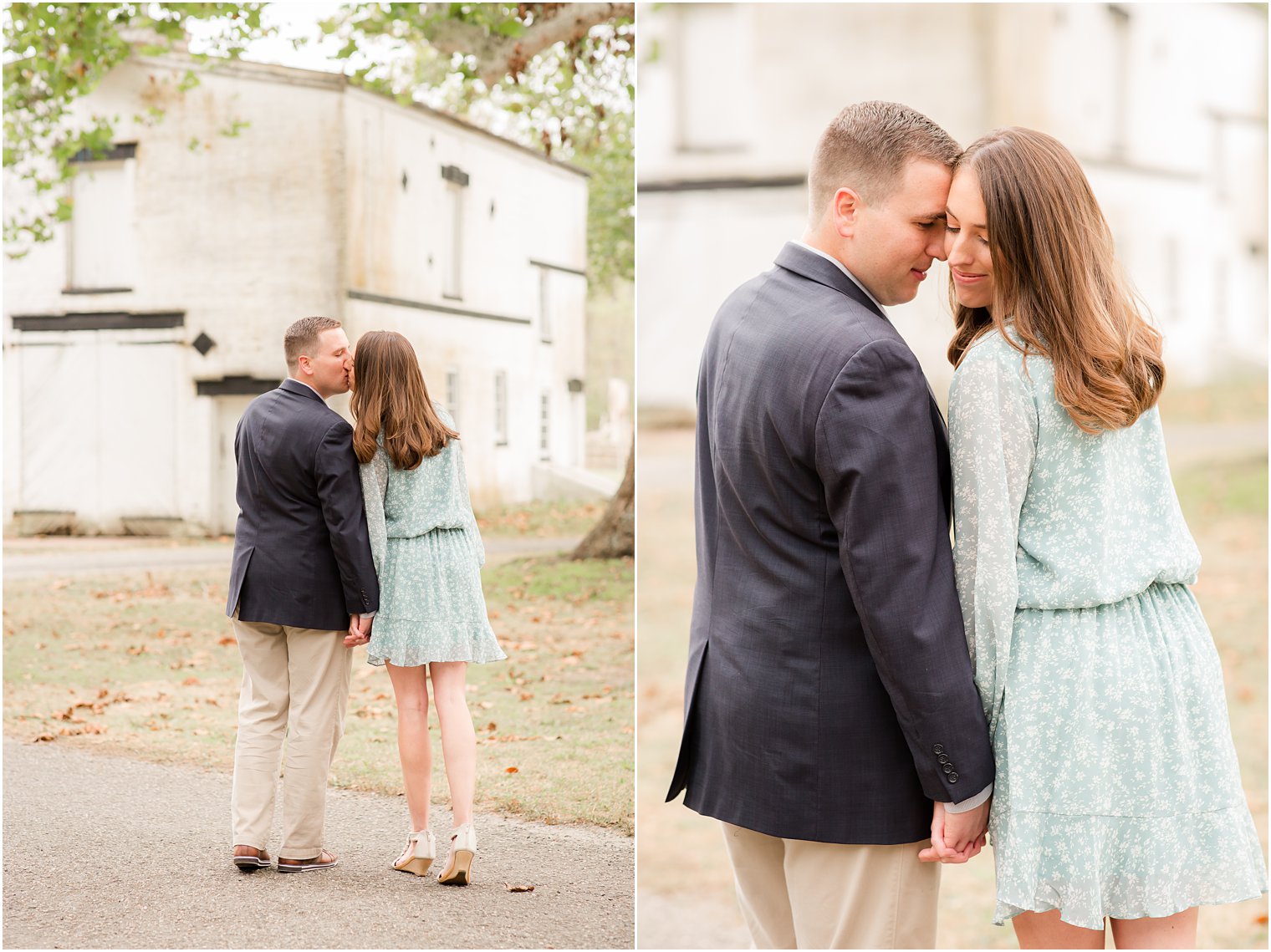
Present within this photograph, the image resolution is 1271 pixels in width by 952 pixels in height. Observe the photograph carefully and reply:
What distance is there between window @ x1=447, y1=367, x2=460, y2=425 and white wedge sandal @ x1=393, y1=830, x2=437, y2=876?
1391 millimetres

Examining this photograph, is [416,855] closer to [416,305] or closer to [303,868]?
[303,868]

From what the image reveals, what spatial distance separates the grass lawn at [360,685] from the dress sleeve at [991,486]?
6.96ft

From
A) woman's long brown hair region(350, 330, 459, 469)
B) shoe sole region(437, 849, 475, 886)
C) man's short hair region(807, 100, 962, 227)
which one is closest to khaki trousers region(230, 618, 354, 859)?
shoe sole region(437, 849, 475, 886)

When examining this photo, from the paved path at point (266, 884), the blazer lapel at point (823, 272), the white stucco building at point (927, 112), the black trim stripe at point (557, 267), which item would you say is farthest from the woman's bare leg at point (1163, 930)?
the white stucco building at point (927, 112)

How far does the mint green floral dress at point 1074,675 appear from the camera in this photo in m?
1.74

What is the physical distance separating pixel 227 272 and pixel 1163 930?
3902mm

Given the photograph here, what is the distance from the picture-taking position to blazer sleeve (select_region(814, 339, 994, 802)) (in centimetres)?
167

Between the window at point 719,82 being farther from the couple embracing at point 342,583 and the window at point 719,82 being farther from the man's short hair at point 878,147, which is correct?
the man's short hair at point 878,147

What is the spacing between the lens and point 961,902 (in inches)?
173

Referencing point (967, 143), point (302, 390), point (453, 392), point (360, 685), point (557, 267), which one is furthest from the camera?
point (967, 143)

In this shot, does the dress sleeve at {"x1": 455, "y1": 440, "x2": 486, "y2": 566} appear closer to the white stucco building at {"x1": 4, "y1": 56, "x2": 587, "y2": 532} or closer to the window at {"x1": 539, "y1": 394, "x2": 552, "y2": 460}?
the white stucco building at {"x1": 4, "y1": 56, "x2": 587, "y2": 532}

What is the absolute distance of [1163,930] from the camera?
70.4 inches

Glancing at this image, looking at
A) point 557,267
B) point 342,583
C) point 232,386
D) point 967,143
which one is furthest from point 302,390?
point 967,143

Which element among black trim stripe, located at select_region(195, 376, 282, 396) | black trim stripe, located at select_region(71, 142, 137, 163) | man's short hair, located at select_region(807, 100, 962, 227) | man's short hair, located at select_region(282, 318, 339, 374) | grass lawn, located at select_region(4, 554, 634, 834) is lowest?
Result: grass lawn, located at select_region(4, 554, 634, 834)
